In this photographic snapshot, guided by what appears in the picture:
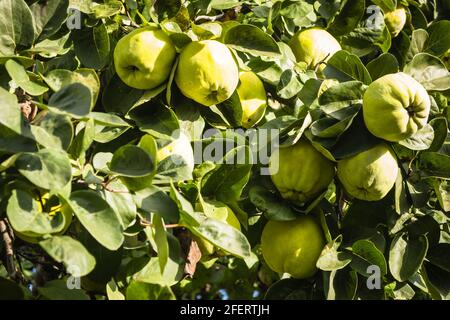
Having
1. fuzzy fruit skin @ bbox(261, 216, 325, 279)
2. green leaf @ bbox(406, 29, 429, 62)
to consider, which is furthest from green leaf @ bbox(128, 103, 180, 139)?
green leaf @ bbox(406, 29, 429, 62)

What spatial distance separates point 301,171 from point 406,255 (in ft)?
1.07

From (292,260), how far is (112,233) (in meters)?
0.55

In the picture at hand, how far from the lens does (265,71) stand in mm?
2031

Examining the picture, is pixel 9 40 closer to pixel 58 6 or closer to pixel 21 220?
pixel 58 6

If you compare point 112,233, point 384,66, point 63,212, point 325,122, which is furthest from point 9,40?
point 384,66

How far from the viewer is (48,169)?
143 cm

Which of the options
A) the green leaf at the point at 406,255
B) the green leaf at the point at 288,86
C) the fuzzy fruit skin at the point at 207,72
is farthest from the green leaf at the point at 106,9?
the green leaf at the point at 406,255

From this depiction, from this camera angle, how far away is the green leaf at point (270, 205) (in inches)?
72.7

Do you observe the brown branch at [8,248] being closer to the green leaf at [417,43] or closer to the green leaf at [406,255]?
the green leaf at [406,255]

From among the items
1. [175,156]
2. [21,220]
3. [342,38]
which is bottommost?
[342,38]

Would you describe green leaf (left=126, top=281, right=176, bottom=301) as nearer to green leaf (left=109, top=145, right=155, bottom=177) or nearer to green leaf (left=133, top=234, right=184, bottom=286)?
green leaf (left=133, top=234, right=184, bottom=286)

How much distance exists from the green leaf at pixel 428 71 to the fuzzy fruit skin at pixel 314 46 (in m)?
0.28

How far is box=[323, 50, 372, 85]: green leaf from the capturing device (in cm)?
192

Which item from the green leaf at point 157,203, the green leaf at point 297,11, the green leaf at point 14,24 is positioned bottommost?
the green leaf at point 297,11
